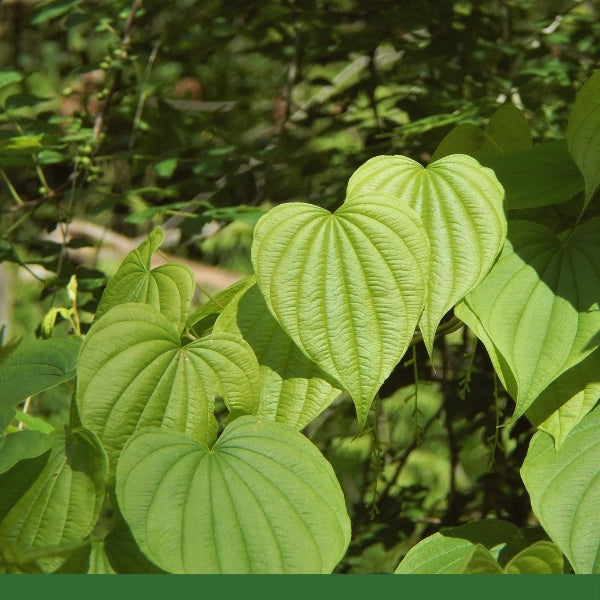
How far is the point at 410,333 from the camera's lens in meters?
0.55

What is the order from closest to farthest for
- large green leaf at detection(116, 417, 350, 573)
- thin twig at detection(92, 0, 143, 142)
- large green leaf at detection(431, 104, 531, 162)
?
large green leaf at detection(116, 417, 350, 573), large green leaf at detection(431, 104, 531, 162), thin twig at detection(92, 0, 143, 142)

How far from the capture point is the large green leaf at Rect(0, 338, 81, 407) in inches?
24.6

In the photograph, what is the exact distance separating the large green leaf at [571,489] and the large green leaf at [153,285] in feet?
0.98

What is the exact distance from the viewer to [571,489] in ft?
1.84

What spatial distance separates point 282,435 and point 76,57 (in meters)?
2.76

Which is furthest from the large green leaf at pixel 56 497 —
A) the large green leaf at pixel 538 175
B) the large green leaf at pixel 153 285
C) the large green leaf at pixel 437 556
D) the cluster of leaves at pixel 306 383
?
the large green leaf at pixel 538 175

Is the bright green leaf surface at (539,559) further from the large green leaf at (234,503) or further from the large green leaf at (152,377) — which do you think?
the large green leaf at (152,377)

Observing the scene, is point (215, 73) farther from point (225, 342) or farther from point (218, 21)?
point (225, 342)

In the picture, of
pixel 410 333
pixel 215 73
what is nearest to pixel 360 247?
pixel 410 333

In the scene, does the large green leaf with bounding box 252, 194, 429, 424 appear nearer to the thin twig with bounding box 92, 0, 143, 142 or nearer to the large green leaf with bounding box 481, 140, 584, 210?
the large green leaf with bounding box 481, 140, 584, 210

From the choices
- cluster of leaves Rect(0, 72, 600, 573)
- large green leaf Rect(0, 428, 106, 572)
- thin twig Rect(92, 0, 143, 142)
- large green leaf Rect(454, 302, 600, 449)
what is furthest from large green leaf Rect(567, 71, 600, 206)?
thin twig Rect(92, 0, 143, 142)

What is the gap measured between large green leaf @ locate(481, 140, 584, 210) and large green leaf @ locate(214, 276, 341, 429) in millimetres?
209

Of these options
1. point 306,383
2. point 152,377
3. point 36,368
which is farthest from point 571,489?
point 36,368

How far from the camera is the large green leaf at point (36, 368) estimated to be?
0.63 metres
